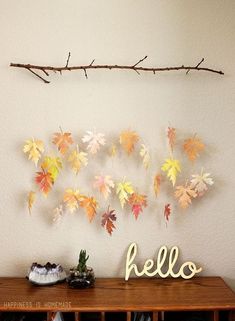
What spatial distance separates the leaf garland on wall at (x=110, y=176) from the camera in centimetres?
199

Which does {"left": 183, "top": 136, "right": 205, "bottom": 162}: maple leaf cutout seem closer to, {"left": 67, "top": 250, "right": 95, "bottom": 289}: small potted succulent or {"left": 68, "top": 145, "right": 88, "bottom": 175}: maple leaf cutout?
{"left": 68, "top": 145, "right": 88, "bottom": 175}: maple leaf cutout

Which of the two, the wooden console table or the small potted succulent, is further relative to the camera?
the small potted succulent

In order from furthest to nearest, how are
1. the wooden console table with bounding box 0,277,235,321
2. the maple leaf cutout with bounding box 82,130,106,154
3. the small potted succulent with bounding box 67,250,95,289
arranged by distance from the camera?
the maple leaf cutout with bounding box 82,130,106,154 → the small potted succulent with bounding box 67,250,95,289 → the wooden console table with bounding box 0,277,235,321

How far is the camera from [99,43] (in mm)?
2045

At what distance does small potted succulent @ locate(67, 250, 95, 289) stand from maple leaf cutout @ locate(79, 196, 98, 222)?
0.65ft

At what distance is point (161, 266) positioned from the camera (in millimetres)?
2010

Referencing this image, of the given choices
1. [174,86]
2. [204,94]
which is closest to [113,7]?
[174,86]

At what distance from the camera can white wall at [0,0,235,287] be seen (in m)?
2.04

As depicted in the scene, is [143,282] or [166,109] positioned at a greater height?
[166,109]

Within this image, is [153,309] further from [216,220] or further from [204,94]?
[204,94]

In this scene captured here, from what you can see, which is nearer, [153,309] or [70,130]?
[153,309]

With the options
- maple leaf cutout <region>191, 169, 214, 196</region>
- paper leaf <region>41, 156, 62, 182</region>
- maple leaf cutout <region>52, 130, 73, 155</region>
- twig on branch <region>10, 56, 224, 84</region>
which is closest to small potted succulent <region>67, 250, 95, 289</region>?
paper leaf <region>41, 156, 62, 182</region>

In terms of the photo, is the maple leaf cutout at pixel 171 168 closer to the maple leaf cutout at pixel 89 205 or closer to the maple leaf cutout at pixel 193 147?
the maple leaf cutout at pixel 193 147

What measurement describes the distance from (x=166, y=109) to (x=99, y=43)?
511mm
